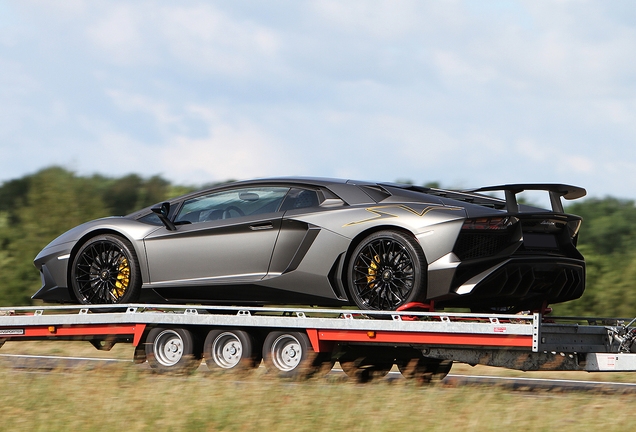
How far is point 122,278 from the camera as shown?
745 cm

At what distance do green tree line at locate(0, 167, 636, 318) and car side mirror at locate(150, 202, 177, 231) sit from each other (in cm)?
1170

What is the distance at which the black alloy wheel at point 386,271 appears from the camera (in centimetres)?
589

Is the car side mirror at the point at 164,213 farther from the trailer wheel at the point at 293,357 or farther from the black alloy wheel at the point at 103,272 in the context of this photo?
the trailer wheel at the point at 293,357

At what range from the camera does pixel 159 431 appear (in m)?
4.40

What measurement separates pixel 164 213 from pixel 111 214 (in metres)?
17.9

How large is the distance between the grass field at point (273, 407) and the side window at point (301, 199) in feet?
5.03

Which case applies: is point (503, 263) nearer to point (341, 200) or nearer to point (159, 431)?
point (341, 200)

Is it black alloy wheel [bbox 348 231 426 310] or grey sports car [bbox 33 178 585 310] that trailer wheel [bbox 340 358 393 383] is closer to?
grey sports car [bbox 33 178 585 310]

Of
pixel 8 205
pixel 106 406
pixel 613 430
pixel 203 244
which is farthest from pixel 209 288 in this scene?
pixel 8 205

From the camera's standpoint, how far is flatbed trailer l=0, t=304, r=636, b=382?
5.75 metres

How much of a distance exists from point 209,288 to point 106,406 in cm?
211

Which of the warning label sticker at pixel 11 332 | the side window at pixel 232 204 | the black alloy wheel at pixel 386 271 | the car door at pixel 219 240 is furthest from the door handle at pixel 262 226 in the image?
the warning label sticker at pixel 11 332

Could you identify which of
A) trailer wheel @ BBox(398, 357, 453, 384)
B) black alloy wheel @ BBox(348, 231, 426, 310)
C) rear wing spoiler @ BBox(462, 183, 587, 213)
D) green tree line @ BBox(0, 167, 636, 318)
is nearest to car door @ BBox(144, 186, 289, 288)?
black alloy wheel @ BBox(348, 231, 426, 310)

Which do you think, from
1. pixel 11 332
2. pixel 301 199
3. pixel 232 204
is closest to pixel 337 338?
pixel 301 199
